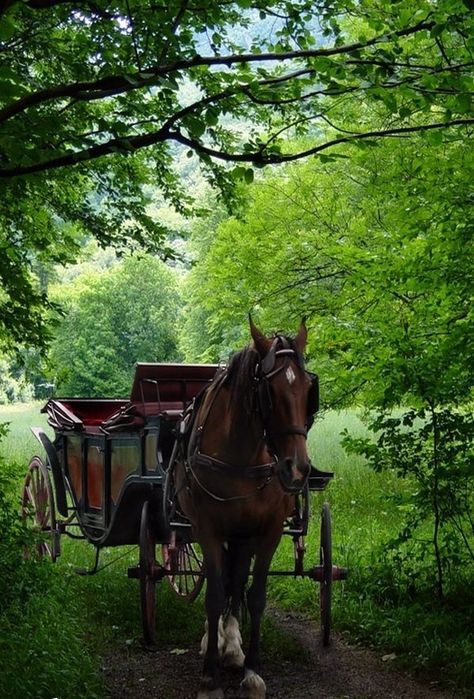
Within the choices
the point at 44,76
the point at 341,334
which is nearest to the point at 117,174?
the point at 44,76

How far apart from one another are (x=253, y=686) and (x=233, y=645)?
67 centimetres

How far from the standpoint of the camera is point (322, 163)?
21.1ft

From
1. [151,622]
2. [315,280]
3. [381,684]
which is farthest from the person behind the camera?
[315,280]

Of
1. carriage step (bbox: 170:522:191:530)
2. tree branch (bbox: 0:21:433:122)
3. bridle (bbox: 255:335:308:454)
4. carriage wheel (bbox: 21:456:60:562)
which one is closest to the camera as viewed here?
tree branch (bbox: 0:21:433:122)

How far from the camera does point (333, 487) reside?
14.0 metres

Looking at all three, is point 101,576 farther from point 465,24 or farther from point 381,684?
point 465,24

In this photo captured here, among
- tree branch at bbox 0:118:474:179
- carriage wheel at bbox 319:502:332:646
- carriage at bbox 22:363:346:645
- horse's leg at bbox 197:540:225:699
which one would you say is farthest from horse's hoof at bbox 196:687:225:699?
tree branch at bbox 0:118:474:179

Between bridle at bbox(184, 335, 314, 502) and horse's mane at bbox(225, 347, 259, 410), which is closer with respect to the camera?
bridle at bbox(184, 335, 314, 502)

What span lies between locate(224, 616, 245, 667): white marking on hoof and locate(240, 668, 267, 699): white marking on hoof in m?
0.52

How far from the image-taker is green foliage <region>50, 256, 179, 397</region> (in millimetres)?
53000

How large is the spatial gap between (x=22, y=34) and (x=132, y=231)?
2635mm

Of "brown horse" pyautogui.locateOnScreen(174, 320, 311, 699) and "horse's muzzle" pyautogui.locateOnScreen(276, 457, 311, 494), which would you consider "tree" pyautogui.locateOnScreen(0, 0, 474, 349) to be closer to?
"brown horse" pyautogui.locateOnScreen(174, 320, 311, 699)

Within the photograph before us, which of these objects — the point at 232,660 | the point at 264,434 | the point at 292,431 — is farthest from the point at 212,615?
the point at 292,431

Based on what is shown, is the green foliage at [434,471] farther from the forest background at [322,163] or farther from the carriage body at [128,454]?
the carriage body at [128,454]
